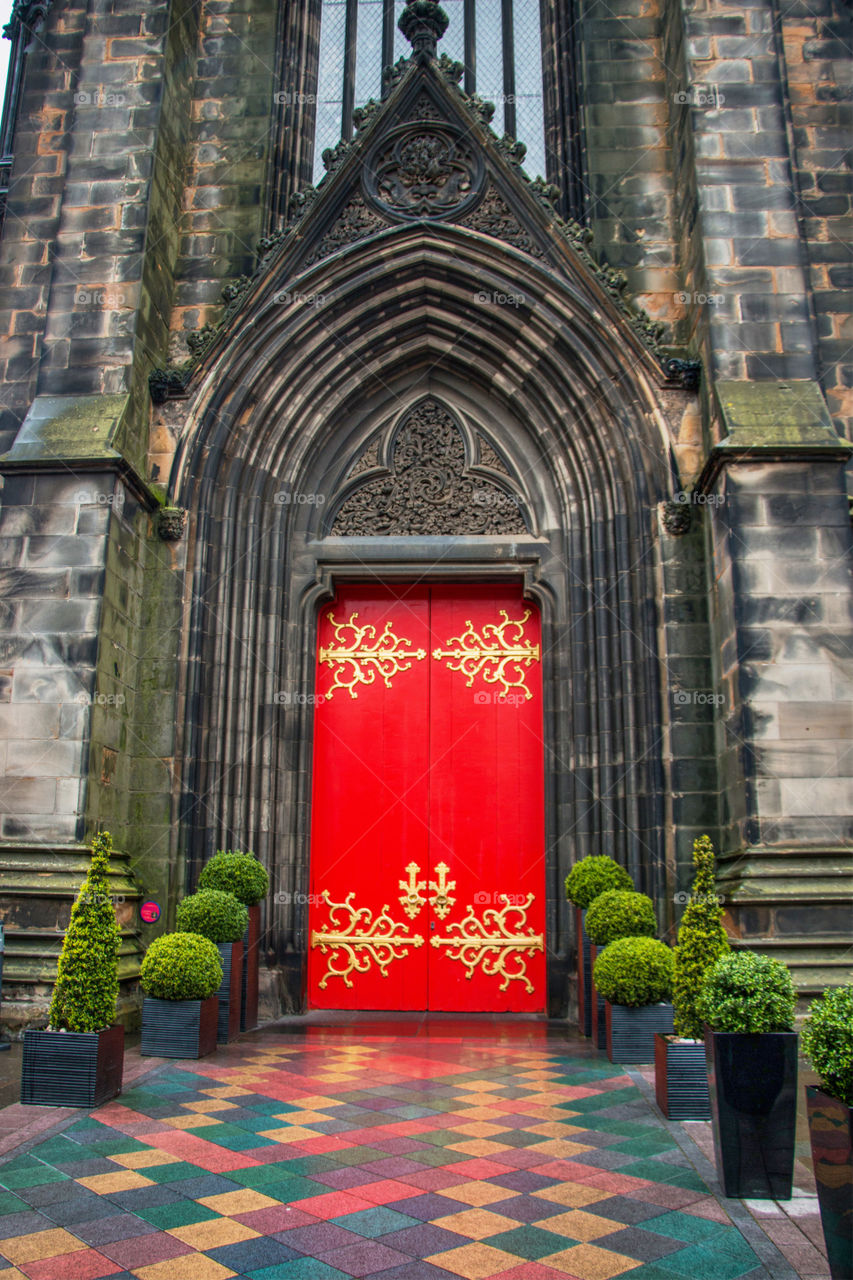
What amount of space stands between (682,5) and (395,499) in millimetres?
5532

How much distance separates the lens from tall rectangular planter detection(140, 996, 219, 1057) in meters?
6.41

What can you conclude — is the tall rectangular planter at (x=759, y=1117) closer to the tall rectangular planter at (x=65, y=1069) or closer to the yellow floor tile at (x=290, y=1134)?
the yellow floor tile at (x=290, y=1134)

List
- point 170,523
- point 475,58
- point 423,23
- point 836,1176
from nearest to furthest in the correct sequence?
point 836,1176 → point 170,523 → point 423,23 → point 475,58

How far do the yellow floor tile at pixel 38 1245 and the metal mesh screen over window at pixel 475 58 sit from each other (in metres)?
10.8

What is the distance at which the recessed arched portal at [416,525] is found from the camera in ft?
29.2

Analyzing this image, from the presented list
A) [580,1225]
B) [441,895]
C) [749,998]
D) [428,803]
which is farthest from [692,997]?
[428,803]

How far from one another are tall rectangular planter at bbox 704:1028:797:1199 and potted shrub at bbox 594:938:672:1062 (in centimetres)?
222

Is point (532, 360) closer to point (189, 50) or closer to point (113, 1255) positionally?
point (189, 50)

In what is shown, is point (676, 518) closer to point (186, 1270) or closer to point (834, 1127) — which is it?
Answer: point (834, 1127)

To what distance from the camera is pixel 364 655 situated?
9992mm

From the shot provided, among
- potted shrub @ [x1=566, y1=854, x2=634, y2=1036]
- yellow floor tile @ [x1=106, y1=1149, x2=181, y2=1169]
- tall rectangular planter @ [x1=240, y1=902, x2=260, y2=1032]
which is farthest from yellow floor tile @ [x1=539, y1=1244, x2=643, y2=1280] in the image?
tall rectangular planter @ [x1=240, y1=902, x2=260, y2=1032]

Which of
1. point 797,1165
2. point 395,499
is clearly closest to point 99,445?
point 395,499

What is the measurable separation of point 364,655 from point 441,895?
2537mm

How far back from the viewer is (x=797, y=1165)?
4215 mm
